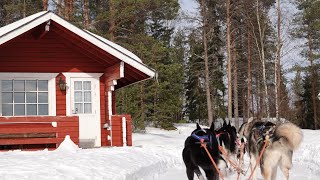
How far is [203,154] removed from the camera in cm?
673

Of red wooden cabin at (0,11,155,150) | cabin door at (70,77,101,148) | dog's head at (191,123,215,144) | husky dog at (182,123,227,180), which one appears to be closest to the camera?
husky dog at (182,123,227,180)

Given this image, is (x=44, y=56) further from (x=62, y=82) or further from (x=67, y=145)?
(x=67, y=145)

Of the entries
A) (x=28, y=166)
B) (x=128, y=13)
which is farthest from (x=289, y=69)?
(x=28, y=166)

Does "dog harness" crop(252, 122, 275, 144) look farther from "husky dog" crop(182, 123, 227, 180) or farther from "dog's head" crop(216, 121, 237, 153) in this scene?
"husky dog" crop(182, 123, 227, 180)

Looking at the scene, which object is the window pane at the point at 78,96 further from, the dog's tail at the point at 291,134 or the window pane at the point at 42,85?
the dog's tail at the point at 291,134

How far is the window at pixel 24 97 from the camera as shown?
1369 centimetres

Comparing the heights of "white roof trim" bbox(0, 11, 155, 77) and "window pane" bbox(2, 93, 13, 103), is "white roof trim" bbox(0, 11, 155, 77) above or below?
above

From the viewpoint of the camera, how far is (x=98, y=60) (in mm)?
14586

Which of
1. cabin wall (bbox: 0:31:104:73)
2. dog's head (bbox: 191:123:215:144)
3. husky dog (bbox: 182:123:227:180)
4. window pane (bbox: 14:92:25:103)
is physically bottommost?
husky dog (bbox: 182:123:227:180)

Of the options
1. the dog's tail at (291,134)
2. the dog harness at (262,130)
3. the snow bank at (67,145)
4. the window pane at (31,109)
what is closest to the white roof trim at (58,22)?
the window pane at (31,109)

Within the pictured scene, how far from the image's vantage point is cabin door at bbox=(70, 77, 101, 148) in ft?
47.3

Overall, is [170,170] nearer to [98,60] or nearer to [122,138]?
[122,138]

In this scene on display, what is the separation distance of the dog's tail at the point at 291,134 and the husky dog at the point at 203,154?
119cm

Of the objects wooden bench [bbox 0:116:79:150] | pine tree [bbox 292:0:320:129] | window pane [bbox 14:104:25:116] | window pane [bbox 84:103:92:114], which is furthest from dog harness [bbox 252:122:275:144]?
pine tree [bbox 292:0:320:129]
